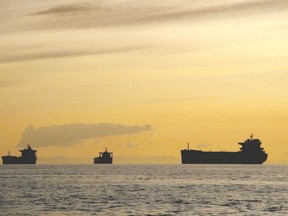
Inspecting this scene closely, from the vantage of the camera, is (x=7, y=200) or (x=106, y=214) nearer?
(x=106, y=214)

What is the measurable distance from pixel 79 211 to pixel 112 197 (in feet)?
56.1

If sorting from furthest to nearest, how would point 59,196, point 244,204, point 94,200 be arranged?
point 59,196, point 94,200, point 244,204

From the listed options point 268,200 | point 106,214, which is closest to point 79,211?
point 106,214

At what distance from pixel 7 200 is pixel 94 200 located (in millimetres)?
9140

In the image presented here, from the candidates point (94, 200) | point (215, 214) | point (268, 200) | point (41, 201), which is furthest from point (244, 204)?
point (41, 201)

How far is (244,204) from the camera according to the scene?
223 feet

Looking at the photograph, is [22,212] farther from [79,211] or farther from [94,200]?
[94,200]

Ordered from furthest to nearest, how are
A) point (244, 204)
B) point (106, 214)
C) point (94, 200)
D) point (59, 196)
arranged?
point (59, 196)
point (94, 200)
point (244, 204)
point (106, 214)

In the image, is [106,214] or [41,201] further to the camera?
[41,201]

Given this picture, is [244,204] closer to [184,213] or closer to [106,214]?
[184,213]

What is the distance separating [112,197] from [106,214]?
1963 centimetres

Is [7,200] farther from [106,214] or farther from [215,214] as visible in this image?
[215,214]

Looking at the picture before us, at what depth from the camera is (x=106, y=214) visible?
57.2m

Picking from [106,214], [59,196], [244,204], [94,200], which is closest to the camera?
[106,214]
